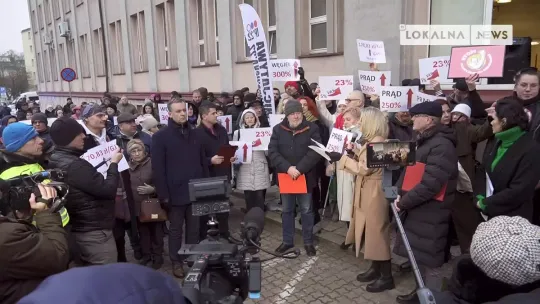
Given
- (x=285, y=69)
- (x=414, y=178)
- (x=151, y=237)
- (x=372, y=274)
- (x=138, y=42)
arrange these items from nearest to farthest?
(x=414, y=178)
(x=372, y=274)
(x=151, y=237)
(x=285, y=69)
(x=138, y=42)

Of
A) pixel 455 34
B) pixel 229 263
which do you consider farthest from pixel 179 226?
pixel 455 34

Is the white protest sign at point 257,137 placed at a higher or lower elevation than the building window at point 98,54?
lower

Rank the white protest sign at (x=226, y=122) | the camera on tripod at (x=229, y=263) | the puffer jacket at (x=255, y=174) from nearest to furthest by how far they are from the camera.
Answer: the camera on tripod at (x=229, y=263), the puffer jacket at (x=255, y=174), the white protest sign at (x=226, y=122)

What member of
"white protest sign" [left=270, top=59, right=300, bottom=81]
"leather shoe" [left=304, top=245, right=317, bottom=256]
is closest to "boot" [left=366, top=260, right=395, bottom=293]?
"leather shoe" [left=304, top=245, right=317, bottom=256]

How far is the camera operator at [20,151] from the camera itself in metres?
2.72

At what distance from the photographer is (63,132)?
314cm

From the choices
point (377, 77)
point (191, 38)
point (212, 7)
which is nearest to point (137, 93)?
point (191, 38)

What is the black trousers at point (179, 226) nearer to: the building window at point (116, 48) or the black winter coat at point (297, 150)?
the black winter coat at point (297, 150)

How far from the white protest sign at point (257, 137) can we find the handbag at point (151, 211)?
5.10ft

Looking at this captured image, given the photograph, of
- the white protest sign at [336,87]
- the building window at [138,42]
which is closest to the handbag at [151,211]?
the white protest sign at [336,87]

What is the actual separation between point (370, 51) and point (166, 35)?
11.5 meters

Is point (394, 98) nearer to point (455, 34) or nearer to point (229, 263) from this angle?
point (455, 34)

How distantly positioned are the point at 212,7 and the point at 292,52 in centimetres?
482

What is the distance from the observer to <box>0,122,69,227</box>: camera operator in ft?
8.93
